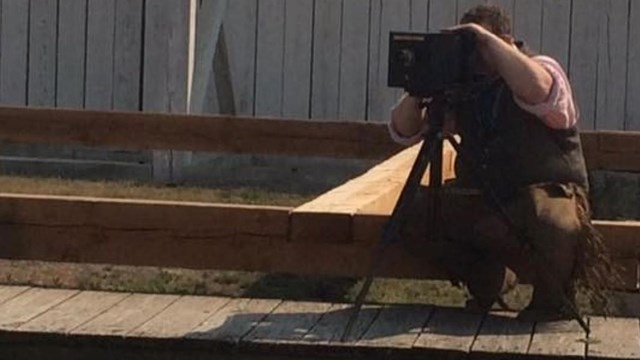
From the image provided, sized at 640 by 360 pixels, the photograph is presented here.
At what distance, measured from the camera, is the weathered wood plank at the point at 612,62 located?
523 inches

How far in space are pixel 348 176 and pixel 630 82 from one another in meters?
2.56

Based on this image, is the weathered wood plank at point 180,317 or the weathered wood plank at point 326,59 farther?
the weathered wood plank at point 326,59

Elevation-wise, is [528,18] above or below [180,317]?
above

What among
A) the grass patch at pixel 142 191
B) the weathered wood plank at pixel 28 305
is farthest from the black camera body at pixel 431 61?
the grass patch at pixel 142 191

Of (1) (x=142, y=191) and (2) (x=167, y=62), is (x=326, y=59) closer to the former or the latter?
(2) (x=167, y=62)

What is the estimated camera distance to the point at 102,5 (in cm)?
1388

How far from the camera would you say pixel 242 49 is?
13.9 m

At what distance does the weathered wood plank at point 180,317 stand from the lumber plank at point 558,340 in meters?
1.09

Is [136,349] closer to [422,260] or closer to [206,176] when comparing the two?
[422,260]

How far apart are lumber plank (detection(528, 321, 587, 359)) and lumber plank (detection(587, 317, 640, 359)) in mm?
36

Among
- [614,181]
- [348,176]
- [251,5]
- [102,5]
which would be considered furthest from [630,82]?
[102,5]

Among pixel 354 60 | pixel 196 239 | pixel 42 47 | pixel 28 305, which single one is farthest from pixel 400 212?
pixel 42 47

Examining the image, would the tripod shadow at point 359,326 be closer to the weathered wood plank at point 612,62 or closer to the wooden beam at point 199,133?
the wooden beam at point 199,133

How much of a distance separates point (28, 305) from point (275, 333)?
1.05m
